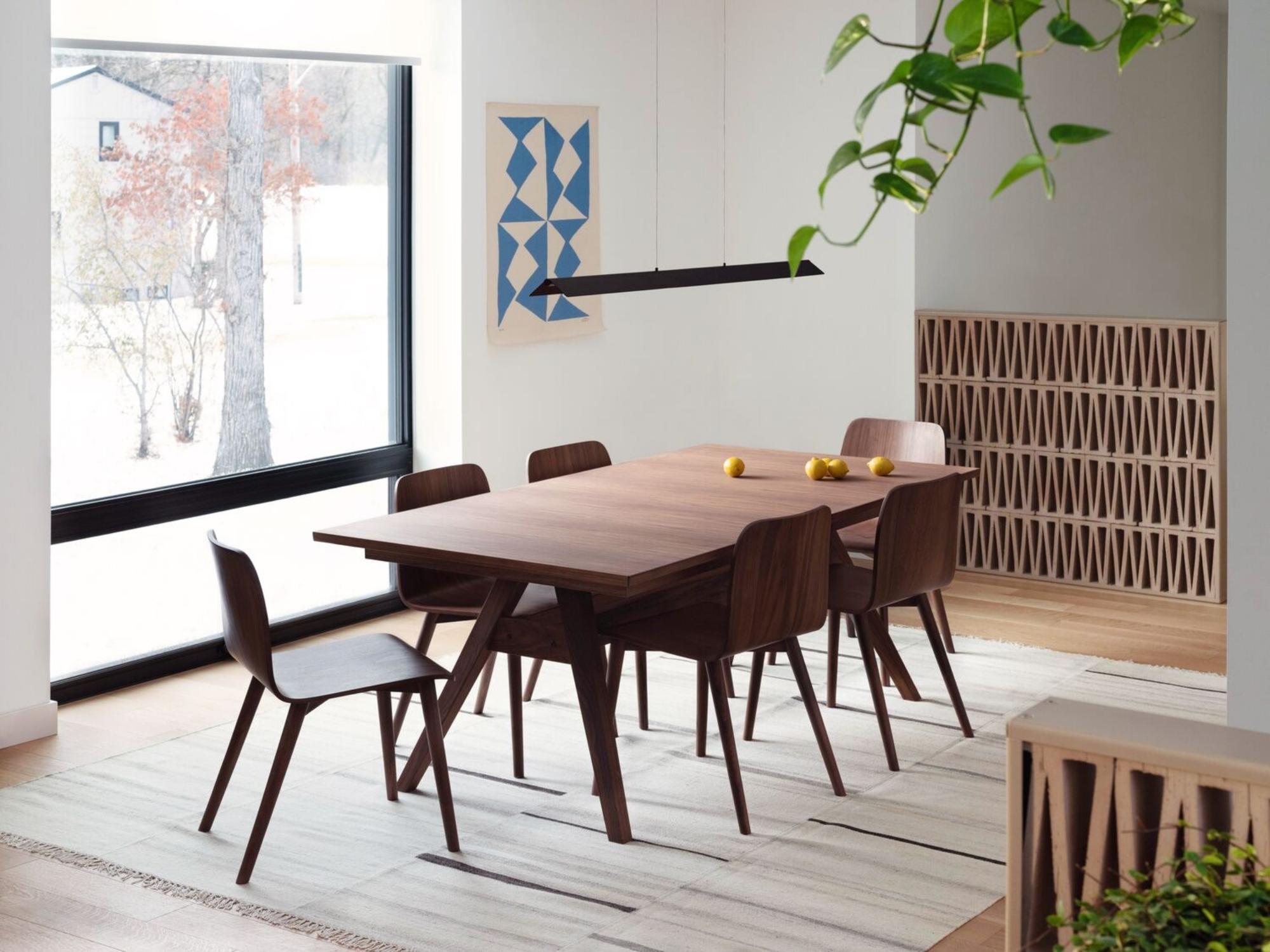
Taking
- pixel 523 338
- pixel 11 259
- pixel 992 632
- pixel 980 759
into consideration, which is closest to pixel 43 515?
pixel 11 259

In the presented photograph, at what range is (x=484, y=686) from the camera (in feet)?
16.7

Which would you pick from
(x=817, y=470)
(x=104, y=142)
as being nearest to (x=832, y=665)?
(x=817, y=470)

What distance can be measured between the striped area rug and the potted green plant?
7.03 ft

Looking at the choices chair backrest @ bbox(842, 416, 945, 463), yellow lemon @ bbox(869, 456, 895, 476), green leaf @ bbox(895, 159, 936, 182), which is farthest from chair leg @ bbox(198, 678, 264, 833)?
green leaf @ bbox(895, 159, 936, 182)

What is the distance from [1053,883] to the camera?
2.05m

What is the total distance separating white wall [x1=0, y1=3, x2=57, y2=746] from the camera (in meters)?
4.63

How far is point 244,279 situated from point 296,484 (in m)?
0.86

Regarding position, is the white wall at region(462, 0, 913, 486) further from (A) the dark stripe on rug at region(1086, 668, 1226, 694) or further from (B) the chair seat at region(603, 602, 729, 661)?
(B) the chair seat at region(603, 602, 729, 661)

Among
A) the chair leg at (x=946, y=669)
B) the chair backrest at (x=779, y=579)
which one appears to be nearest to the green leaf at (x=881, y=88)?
the chair backrest at (x=779, y=579)

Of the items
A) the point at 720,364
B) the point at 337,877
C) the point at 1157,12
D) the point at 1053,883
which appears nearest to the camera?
the point at 1157,12

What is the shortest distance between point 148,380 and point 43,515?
0.85 metres

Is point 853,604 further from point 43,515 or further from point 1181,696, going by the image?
point 43,515

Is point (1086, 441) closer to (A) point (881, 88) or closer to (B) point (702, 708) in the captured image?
(B) point (702, 708)

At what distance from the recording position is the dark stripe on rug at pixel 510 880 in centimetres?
360
